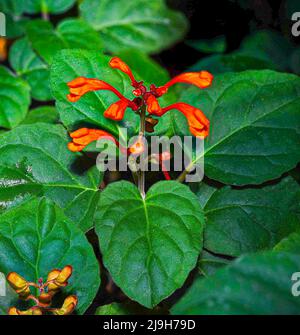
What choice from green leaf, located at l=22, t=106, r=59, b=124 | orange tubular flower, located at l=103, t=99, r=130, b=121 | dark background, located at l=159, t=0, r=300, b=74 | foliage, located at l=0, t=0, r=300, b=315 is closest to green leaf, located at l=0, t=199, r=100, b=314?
foliage, located at l=0, t=0, r=300, b=315

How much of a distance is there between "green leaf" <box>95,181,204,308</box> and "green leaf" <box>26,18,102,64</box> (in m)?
0.88

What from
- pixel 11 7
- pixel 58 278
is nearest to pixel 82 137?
pixel 58 278

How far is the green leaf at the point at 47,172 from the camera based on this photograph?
1.42 meters

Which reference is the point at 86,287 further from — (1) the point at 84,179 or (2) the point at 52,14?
(2) the point at 52,14

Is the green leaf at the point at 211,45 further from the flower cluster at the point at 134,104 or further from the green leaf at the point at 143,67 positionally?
the flower cluster at the point at 134,104

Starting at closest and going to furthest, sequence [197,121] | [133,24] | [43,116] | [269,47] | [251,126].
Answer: [197,121] < [251,126] < [43,116] < [133,24] < [269,47]

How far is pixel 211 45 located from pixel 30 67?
902 mm

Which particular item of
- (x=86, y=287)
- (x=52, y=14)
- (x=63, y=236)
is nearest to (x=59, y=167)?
(x=63, y=236)

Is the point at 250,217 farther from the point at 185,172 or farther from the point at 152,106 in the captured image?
the point at 152,106

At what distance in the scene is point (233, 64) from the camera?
7.27 ft

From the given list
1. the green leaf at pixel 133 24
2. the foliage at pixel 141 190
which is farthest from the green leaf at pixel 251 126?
the green leaf at pixel 133 24

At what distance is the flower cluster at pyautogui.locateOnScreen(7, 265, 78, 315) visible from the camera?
1.20 meters

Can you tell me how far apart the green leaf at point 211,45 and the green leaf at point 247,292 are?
67.3 inches

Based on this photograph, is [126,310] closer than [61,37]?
Yes
